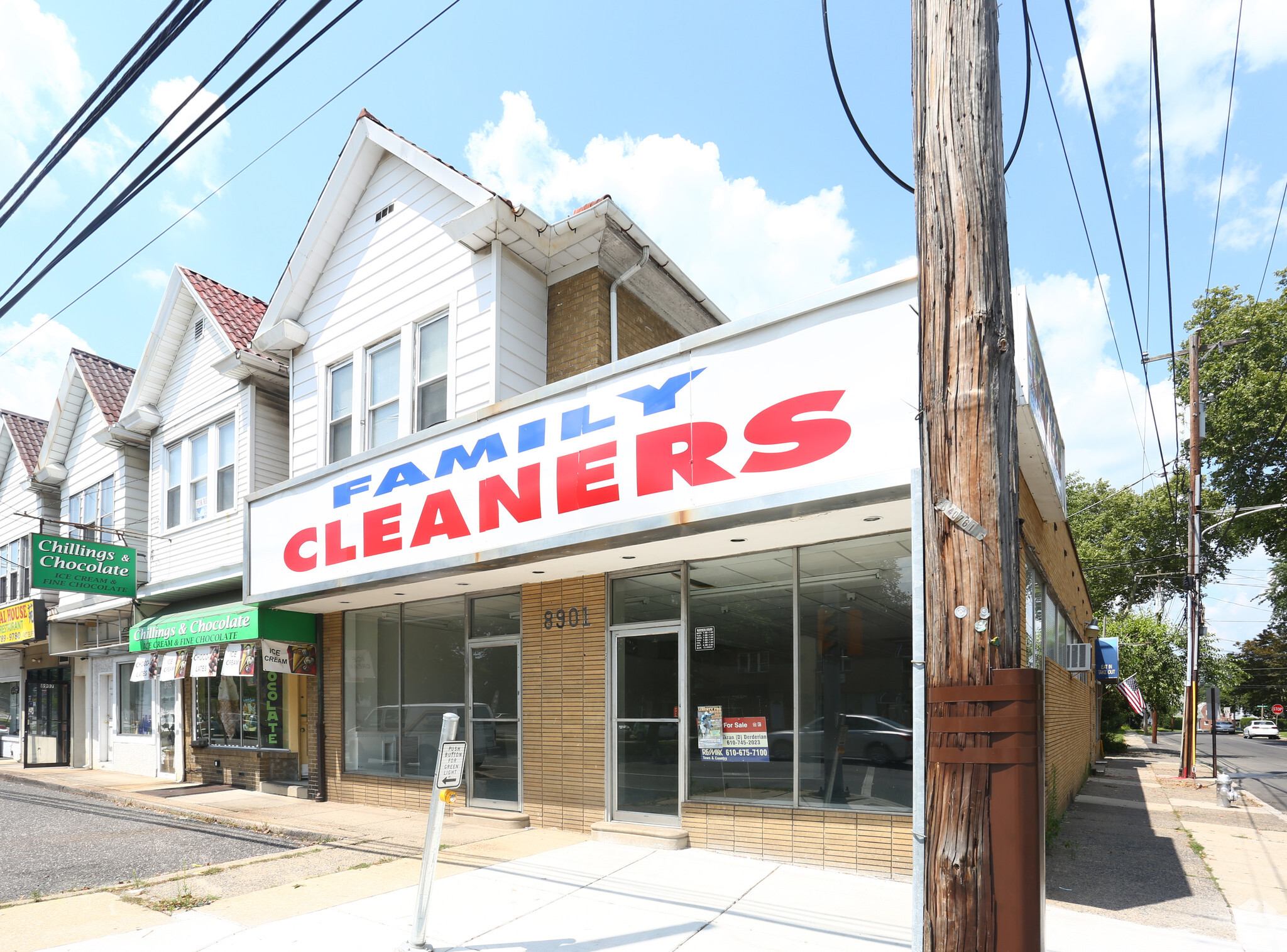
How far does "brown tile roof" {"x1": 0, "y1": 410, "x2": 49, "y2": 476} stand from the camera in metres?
23.7

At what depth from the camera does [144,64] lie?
6.37m

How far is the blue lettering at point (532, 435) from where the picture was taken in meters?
9.14

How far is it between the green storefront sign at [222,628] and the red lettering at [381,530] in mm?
3369

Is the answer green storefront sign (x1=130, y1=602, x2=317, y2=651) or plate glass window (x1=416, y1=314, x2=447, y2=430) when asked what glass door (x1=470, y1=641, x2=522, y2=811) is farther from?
green storefront sign (x1=130, y1=602, x2=317, y2=651)

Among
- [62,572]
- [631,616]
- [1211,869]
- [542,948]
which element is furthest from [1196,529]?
[62,572]

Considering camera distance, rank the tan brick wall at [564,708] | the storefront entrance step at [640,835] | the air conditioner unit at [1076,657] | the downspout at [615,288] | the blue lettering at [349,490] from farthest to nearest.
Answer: the air conditioner unit at [1076,657] < the downspout at [615,288] < the blue lettering at [349,490] < the tan brick wall at [564,708] < the storefront entrance step at [640,835]

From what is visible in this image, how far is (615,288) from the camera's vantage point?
1195cm

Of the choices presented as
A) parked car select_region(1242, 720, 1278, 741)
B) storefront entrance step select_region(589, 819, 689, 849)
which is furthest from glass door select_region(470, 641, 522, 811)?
parked car select_region(1242, 720, 1278, 741)

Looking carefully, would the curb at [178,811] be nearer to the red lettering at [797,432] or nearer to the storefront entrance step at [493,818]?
the storefront entrance step at [493,818]

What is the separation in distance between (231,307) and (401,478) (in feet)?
29.9

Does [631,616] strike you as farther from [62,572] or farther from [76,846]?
[62,572]

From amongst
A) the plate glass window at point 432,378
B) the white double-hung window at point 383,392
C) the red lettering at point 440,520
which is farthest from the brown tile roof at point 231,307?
the red lettering at point 440,520

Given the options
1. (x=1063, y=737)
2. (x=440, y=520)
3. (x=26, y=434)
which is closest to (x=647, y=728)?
(x=440, y=520)

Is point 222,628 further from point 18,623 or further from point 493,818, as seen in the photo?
point 18,623
